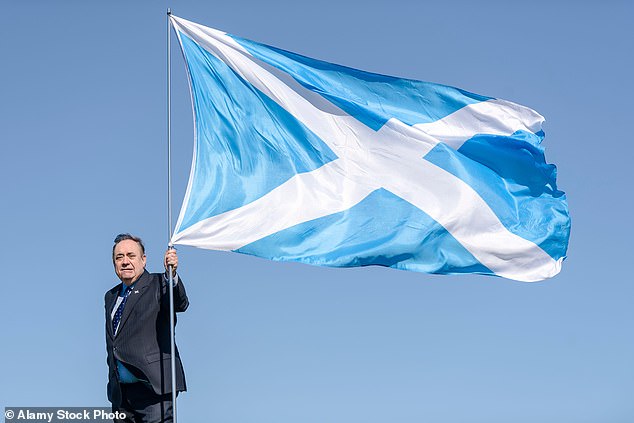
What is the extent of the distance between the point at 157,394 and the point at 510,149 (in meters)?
6.34

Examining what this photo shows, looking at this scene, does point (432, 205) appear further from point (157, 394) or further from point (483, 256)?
point (157, 394)

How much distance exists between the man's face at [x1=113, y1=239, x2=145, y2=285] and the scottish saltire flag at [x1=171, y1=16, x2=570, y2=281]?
804 mm

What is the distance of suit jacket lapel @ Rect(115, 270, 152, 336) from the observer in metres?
11.8

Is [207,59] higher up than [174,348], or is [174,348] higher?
[207,59]

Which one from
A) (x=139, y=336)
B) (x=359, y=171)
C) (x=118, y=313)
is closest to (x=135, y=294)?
(x=118, y=313)

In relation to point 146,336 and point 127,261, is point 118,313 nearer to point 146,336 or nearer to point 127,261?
point 146,336

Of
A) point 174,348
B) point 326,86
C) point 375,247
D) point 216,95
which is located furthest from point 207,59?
point 174,348

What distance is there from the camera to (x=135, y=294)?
11.9 m

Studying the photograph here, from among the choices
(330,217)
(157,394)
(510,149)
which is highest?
(510,149)

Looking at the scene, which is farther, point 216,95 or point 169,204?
point 216,95

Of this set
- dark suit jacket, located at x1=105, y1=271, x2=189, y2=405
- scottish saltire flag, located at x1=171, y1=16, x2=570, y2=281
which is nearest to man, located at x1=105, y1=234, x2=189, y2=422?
dark suit jacket, located at x1=105, y1=271, x2=189, y2=405

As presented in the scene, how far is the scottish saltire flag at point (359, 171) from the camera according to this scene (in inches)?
529

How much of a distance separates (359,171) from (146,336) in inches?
163

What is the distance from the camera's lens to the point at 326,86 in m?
14.9
